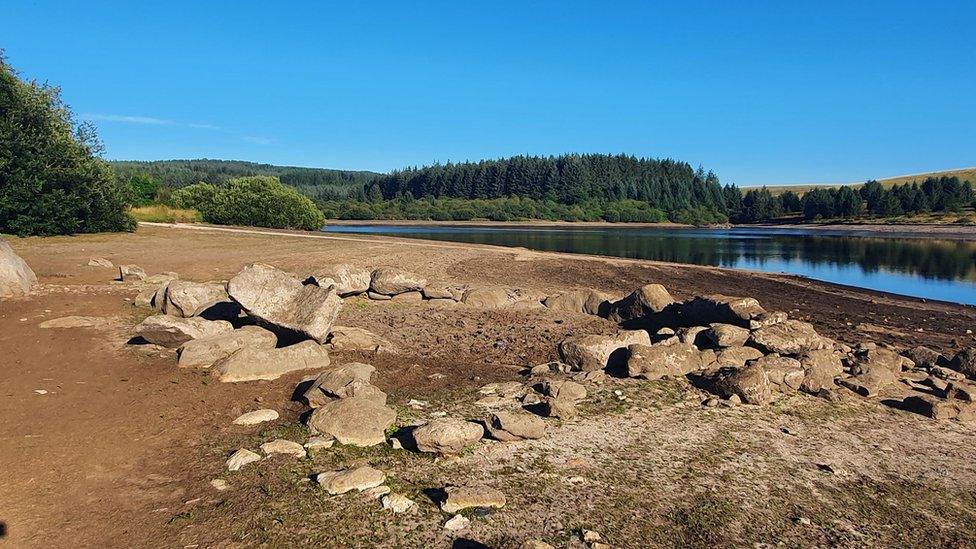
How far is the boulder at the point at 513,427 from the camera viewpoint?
283 inches

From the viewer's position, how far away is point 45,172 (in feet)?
95.3

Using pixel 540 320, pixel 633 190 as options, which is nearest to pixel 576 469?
pixel 540 320

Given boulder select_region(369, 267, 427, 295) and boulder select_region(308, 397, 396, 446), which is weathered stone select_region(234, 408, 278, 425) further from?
boulder select_region(369, 267, 427, 295)

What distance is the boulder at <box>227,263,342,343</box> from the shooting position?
10.5 m

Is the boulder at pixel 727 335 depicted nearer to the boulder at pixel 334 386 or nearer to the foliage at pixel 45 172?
the boulder at pixel 334 386

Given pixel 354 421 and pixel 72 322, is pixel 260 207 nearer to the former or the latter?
pixel 72 322

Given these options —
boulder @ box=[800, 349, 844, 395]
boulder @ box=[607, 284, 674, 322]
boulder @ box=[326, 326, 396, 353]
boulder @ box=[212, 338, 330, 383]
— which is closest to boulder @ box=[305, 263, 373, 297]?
boulder @ box=[326, 326, 396, 353]

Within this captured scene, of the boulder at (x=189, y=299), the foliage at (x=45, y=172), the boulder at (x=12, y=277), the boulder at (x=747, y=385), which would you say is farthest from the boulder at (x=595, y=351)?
the foliage at (x=45, y=172)

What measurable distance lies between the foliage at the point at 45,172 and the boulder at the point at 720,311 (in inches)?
1188

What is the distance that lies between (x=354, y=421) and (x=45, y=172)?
30384 millimetres

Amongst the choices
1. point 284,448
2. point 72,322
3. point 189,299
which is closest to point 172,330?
point 189,299

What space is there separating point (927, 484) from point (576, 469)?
13.0 feet

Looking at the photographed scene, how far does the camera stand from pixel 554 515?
5.56 m

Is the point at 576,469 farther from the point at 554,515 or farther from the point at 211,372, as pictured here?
the point at 211,372
